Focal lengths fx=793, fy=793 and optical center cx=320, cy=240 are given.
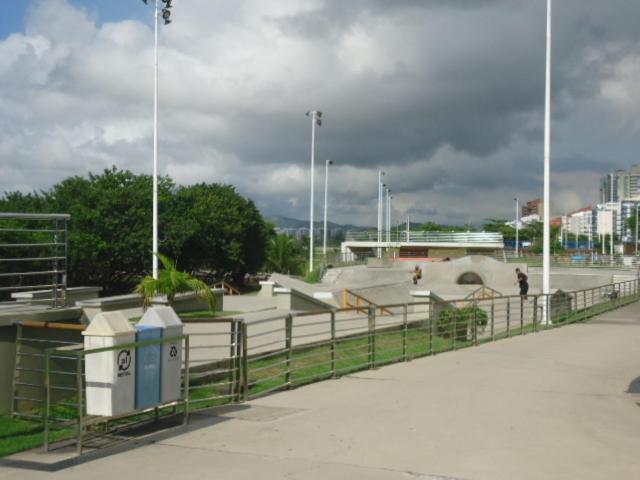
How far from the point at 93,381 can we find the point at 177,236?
4316 cm

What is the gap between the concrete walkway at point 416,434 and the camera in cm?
718

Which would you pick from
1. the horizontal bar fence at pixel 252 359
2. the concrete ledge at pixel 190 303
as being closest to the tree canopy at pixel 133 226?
the concrete ledge at pixel 190 303

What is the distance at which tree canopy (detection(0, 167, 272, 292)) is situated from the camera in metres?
45.7

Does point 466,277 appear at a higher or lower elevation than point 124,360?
lower

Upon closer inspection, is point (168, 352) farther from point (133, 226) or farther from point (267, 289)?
point (133, 226)

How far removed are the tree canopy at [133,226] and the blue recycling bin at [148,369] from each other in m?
37.0

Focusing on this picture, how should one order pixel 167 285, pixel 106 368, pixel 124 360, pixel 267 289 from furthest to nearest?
pixel 267 289 → pixel 167 285 → pixel 124 360 → pixel 106 368

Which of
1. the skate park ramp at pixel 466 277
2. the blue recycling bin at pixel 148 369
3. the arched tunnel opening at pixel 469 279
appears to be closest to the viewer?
the blue recycling bin at pixel 148 369

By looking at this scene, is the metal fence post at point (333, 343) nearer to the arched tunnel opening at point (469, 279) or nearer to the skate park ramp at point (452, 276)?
the skate park ramp at point (452, 276)

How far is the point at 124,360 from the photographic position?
802 centimetres

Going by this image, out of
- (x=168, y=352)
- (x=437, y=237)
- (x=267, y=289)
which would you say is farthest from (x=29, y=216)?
(x=437, y=237)

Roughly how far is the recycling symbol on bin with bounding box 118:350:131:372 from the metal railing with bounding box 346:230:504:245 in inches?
3111

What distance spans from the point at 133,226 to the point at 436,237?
5084cm

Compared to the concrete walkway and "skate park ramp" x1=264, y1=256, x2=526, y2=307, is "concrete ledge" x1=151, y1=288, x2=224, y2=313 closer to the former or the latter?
the concrete walkway
